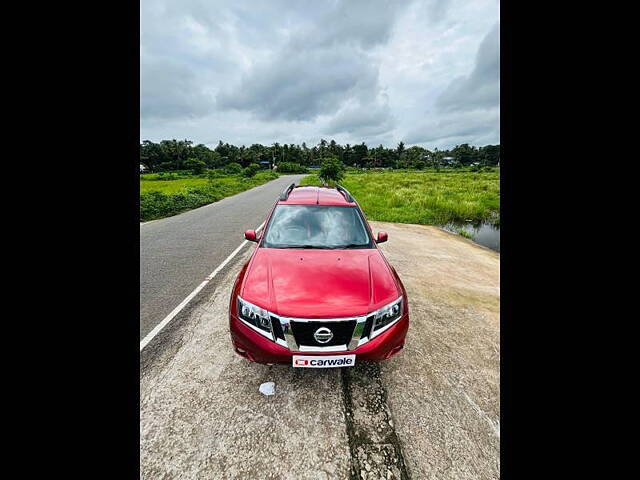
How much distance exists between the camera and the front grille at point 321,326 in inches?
82.0

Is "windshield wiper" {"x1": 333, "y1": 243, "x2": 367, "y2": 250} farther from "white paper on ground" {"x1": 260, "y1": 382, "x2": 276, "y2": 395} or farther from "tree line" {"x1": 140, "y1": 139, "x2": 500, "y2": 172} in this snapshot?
"tree line" {"x1": 140, "y1": 139, "x2": 500, "y2": 172}

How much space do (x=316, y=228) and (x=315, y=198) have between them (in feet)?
2.37

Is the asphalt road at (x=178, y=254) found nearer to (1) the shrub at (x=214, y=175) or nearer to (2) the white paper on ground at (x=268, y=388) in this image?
(2) the white paper on ground at (x=268, y=388)

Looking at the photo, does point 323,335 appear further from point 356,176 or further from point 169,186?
point 356,176

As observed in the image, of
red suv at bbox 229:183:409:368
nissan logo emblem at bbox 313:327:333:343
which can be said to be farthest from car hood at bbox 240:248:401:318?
nissan logo emblem at bbox 313:327:333:343

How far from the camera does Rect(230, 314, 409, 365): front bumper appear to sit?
212 cm

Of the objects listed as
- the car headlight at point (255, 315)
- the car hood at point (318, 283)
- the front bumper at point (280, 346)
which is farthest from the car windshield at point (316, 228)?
the front bumper at point (280, 346)

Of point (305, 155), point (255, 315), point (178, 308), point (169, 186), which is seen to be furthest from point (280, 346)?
point (305, 155)

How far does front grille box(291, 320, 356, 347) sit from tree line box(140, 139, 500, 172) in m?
70.3
